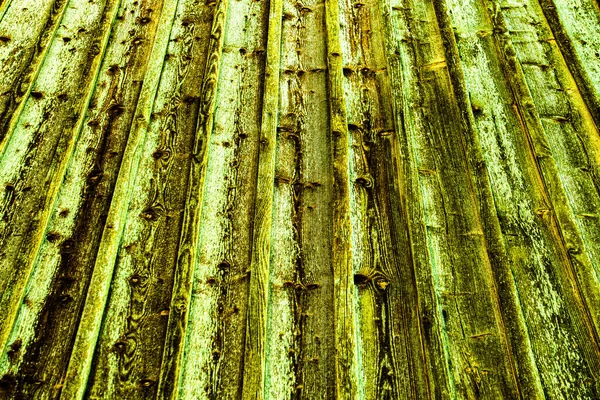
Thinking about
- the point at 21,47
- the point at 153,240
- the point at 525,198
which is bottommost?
the point at 153,240

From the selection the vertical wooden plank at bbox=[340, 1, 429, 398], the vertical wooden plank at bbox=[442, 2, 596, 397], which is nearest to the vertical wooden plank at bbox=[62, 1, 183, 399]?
the vertical wooden plank at bbox=[340, 1, 429, 398]

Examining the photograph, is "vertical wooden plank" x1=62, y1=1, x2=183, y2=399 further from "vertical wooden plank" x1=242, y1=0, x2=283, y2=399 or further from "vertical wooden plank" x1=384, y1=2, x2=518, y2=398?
"vertical wooden plank" x1=384, y1=2, x2=518, y2=398

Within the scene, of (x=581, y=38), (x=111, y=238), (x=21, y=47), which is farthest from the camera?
(x=581, y=38)

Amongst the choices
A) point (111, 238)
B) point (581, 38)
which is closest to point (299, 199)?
point (111, 238)

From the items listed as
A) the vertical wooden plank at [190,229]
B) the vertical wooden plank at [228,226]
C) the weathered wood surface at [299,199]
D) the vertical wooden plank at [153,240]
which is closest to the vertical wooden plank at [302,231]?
the weathered wood surface at [299,199]

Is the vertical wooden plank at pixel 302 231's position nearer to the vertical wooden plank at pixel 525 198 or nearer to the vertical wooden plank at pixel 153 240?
the vertical wooden plank at pixel 153 240

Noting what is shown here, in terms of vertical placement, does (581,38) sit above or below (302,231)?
above

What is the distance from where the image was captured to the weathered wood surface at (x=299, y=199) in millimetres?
1880

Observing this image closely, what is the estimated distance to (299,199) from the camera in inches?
90.5

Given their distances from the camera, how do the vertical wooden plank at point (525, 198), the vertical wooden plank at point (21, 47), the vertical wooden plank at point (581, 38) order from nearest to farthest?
the vertical wooden plank at point (525, 198), the vertical wooden plank at point (21, 47), the vertical wooden plank at point (581, 38)

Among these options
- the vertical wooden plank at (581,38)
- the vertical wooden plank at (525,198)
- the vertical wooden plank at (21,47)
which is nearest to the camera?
the vertical wooden plank at (525,198)

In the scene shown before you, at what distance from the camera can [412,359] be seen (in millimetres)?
1888

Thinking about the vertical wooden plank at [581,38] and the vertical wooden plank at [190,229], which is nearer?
the vertical wooden plank at [190,229]

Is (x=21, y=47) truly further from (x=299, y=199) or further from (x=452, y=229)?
(x=452, y=229)
